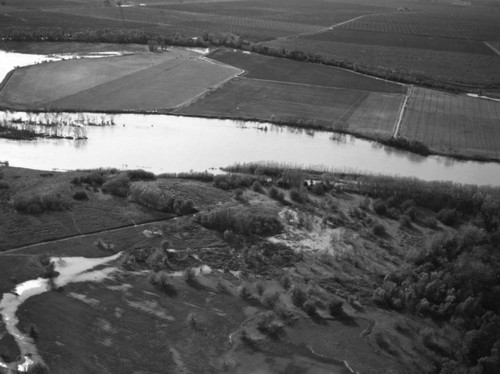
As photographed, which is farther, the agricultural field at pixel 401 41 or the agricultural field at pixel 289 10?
the agricultural field at pixel 289 10

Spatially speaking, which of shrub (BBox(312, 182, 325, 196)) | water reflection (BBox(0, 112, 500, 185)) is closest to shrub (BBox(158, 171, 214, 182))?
water reflection (BBox(0, 112, 500, 185))

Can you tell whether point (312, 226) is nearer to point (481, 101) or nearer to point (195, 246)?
point (195, 246)

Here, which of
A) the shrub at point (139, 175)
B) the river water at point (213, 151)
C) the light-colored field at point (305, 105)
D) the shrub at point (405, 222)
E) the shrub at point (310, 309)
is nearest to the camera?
the shrub at point (310, 309)

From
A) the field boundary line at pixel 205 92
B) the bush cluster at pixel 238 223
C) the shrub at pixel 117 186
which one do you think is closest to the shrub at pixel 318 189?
the bush cluster at pixel 238 223

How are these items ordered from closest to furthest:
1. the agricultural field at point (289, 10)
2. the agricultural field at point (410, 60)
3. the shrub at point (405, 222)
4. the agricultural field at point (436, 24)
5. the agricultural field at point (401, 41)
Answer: the shrub at point (405, 222) → the agricultural field at point (410, 60) → the agricultural field at point (401, 41) → the agricultural field at point (436, 24) → the agricultural field at point (289, 10)

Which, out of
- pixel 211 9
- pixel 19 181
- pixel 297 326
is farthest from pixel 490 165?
pixel 211 9

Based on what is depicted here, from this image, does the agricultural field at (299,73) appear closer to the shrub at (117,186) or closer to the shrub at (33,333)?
the shrub at (117,186)

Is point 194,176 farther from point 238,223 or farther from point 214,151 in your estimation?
point 238,223
